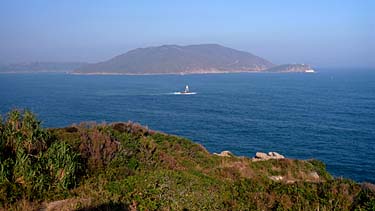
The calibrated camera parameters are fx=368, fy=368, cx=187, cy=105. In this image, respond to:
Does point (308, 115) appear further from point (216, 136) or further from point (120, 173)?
point (120, 173)

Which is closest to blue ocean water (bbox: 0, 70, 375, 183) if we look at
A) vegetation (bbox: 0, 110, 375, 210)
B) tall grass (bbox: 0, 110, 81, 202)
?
vegetation (bbox: 0, 110, 375, 210)

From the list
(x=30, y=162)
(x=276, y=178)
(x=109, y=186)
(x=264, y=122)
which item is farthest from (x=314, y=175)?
(x=264, y=122)

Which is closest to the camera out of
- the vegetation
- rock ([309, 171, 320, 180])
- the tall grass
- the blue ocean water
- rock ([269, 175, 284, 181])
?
the vegetation

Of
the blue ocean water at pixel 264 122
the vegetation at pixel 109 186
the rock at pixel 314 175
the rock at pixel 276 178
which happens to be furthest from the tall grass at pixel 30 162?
the blue ocean water at pixel 264 122

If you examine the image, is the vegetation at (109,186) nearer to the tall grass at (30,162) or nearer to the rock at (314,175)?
the tall grass at (30,162)

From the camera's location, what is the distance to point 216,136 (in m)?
48.6

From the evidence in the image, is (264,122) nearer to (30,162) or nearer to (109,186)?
(109,186)

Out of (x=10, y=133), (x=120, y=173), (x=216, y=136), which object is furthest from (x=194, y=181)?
(x=216, y=136)

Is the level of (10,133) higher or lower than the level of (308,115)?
higher

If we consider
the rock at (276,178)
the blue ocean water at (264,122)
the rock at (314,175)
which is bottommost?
the blue ocean water at (264,122)

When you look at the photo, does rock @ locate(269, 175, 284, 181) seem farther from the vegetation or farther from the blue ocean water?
the blue ocean water

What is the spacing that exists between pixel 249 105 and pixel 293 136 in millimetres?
29294

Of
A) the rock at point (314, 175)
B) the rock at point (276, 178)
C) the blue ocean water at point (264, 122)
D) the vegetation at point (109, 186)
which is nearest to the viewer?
the vegetation at point (109, 186)

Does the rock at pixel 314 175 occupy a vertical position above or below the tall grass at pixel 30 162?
below
